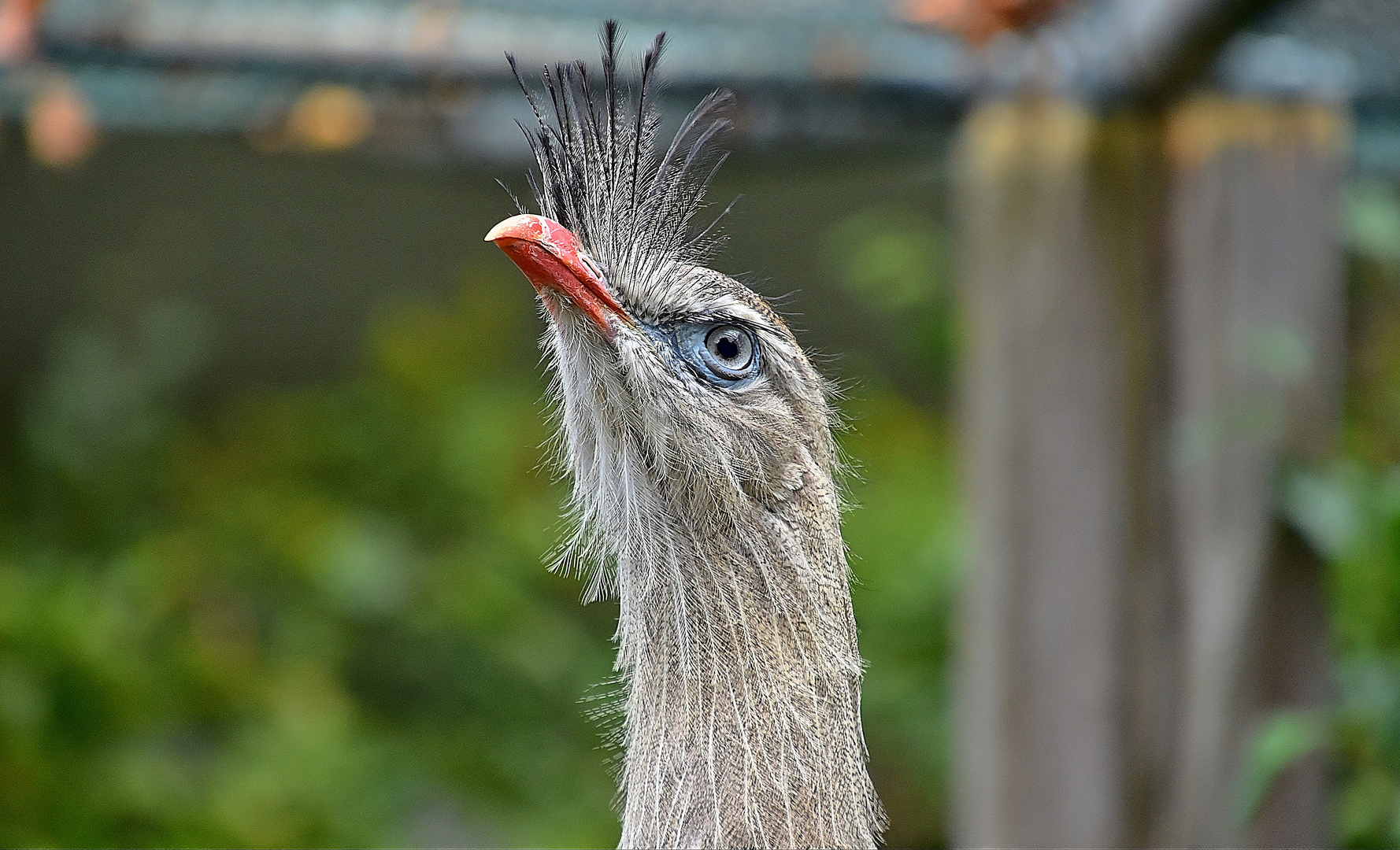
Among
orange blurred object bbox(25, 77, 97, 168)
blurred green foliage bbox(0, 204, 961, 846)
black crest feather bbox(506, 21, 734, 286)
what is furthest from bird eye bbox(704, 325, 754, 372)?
blurred green foliage bbox(0, 204, 961, 846)

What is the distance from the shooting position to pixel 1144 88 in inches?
97.1

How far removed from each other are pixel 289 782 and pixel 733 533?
3.11m

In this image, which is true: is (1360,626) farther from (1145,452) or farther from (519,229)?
(519,229)

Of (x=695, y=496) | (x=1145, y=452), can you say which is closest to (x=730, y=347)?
(x=695, y=496)

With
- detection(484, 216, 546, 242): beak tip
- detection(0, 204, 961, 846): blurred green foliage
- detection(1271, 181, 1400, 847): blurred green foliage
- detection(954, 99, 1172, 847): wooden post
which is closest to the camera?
detection(484, 216, 546, 242): beak tip

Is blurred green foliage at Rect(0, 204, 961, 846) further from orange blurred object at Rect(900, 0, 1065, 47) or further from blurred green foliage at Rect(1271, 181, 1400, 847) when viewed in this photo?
orange blurred object at Rect(900, 0, 1065, 47)

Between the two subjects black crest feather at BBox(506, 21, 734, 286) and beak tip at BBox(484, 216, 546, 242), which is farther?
black crest feather at BBox(506, 21, 734, 286)

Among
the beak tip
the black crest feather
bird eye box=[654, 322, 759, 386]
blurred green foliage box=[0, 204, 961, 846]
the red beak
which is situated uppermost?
the black crest feather

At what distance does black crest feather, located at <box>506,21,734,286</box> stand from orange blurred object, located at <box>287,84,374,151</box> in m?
1.67

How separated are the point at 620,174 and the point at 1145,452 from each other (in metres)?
1.63

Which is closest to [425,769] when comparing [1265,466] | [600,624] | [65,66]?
[600,624]

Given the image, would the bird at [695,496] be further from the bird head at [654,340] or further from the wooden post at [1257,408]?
the wooden post at [1257,408]

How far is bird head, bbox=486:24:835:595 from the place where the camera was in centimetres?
158

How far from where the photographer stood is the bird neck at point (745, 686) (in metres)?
1.60
